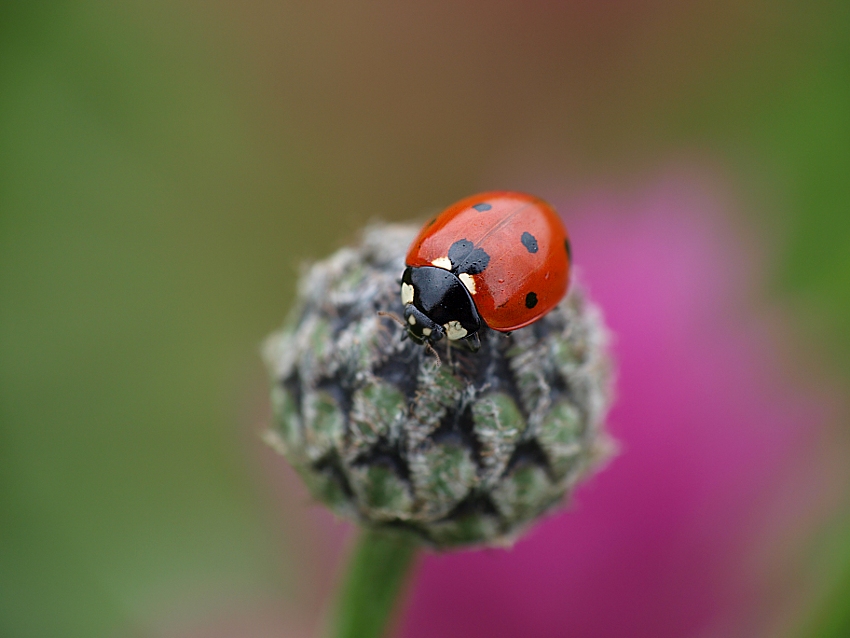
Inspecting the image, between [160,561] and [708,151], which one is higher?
[708,151]

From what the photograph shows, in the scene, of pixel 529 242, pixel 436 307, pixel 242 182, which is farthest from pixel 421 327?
pixel 242 182

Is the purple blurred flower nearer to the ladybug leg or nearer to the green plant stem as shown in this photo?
the green plant stem

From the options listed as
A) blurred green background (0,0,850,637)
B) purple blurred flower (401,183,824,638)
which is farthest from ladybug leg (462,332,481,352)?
blurred green background (0,0,850,637)

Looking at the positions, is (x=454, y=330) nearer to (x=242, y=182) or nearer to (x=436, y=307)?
(x=436, y=307)

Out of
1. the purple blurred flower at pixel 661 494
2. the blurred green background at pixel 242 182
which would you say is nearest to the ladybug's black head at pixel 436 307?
the purple blurred flower at pixel 661 494

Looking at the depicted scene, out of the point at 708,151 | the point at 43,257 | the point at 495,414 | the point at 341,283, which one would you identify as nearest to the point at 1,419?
the point at 43,257

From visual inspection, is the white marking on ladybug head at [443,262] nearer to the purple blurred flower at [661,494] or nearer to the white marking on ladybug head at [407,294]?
the white marking on ladybug head at [407,294]

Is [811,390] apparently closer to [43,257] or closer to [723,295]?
[723,295]
